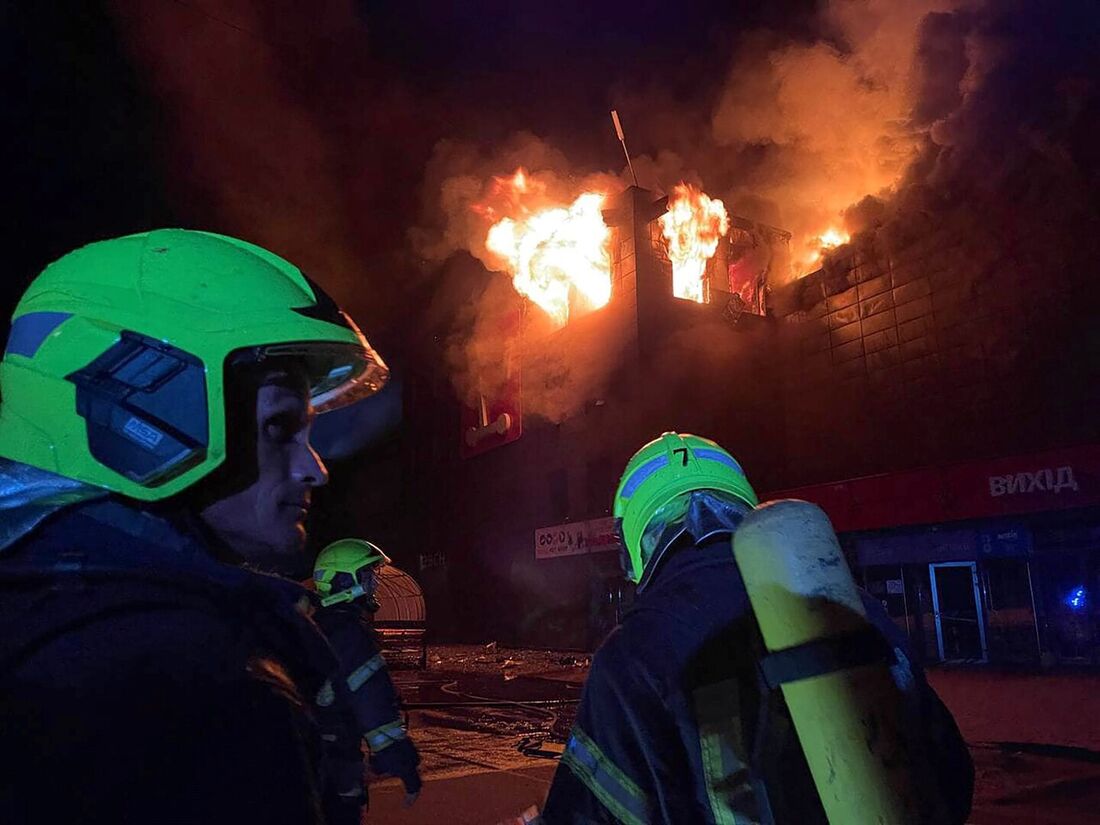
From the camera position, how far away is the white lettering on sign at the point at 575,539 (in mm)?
20708

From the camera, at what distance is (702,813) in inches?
65.2

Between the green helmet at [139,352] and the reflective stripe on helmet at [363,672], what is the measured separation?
332 cm

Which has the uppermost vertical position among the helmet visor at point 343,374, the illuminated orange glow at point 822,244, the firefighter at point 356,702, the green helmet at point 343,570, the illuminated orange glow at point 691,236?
the illuminated orange glow at point 691,236

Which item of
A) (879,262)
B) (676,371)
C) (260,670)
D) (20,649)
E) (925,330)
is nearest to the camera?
(20,649)

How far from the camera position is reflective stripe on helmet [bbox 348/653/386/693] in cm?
422

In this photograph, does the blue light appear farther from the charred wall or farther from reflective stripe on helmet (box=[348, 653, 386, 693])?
reflective stripe on helmet (box=[348, 653, 386, 693])

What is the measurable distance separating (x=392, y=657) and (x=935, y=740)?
16064 millimetres

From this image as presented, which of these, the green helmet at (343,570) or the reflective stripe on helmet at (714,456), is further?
the green helmet at (343,570)

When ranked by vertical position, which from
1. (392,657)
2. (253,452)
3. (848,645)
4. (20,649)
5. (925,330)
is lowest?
(392,657)

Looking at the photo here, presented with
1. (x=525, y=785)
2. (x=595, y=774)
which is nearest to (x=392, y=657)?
(x=525, y=785)

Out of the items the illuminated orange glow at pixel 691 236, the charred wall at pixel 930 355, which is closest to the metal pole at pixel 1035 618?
the charred wall at pixel 930 355

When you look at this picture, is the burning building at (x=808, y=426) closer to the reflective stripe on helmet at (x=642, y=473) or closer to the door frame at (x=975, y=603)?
the door frame at (x=975, y=603)

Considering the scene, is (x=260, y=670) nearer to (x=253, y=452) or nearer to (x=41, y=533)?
(x=41, y=533)

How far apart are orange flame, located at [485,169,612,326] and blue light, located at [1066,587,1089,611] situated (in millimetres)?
15057
